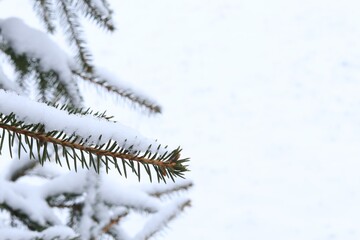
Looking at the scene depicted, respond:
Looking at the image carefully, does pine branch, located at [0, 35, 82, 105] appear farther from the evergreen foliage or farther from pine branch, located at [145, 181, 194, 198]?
pine branch, located at [145, 181, 194, 198]

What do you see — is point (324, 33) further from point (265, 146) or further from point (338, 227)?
point (338, 227)

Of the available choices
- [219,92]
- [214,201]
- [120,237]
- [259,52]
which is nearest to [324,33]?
[259,52]

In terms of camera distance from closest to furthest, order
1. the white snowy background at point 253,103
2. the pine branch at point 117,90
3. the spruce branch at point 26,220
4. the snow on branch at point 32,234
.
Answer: the snow on branch at point 32,234, the spruce branch at point 26,220, the pine branch at point 117,90, the white snowy background at point 253,103

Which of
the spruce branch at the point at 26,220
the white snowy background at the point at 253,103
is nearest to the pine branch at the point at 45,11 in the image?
the spruce branch at the point at 26,220

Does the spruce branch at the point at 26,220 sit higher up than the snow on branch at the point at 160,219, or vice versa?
the snow on branch at the point at 160,219

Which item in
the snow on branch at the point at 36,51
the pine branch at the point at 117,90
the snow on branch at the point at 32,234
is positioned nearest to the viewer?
the snow on branch at the point at 32,234

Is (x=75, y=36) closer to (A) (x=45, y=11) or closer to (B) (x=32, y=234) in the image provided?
(A) (x=45, y=11)

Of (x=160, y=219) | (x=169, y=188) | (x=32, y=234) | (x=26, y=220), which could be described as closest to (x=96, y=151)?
(x=32, y=234)

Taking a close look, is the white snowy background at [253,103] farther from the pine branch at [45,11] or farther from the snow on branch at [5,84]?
the snow on branch at [5,84]
